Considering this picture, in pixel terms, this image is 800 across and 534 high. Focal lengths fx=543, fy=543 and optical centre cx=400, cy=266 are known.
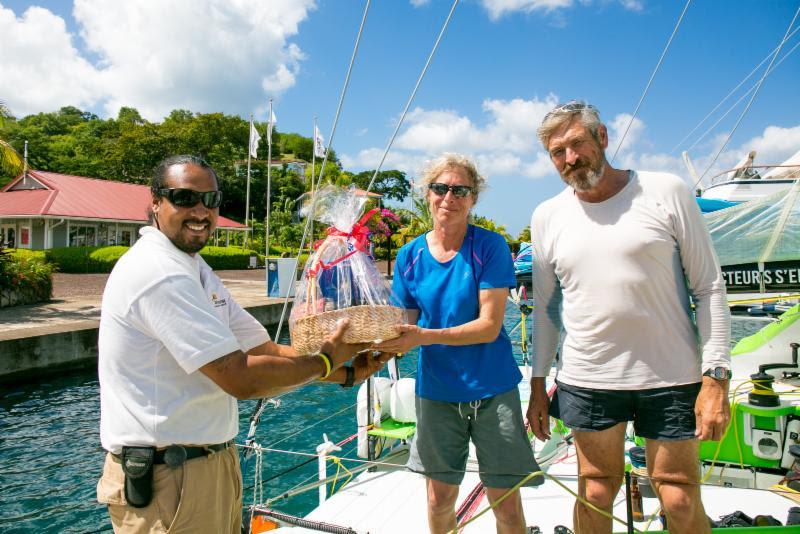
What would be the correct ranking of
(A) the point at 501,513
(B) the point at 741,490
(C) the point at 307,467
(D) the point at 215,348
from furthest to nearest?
(C) the point at 307,467
(B) the point at 741,490
(A) the point at 501,513
(D) the point at 215,348

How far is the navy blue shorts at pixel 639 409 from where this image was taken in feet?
6.55

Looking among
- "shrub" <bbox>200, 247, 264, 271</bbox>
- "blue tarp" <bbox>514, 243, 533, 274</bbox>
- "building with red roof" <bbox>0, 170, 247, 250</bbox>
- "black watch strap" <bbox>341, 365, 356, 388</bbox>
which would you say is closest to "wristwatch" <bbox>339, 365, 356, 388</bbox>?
"black watch strap" <bbox>341, 365, 356, 388</bbox>

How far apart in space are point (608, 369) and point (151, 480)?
1.64 m

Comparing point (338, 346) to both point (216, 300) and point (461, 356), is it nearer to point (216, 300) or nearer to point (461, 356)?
point (216, 300)

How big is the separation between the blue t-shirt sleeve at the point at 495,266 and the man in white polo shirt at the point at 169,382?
92cm

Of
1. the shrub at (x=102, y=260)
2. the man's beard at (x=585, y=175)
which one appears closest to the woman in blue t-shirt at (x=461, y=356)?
the man's beard at (x=585, y=175)

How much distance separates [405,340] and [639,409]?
93 cm

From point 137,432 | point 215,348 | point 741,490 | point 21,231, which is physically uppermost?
point 21,231

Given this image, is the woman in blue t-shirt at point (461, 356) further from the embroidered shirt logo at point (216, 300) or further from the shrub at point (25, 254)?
the shrub at point (25, 254)

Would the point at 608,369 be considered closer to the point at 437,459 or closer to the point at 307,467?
the point at 437,459

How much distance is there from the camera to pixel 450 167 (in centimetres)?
243

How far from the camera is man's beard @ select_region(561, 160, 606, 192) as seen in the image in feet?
6.98

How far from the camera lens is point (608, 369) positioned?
6.81 feet

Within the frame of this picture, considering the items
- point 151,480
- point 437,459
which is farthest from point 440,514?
point 151,480
